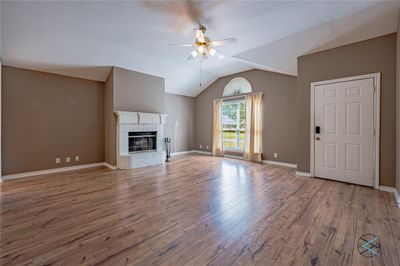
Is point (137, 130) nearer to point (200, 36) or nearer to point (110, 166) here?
point (110, 166)

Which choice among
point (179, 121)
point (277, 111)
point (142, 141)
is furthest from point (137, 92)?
point (277, 111)

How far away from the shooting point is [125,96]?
5129mm

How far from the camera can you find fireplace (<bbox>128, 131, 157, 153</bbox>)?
5225 mm

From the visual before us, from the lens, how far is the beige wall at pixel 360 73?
126 inches

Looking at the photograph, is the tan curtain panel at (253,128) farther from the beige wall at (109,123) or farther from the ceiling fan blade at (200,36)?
the beige wall at (109,123)

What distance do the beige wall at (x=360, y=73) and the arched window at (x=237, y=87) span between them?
2239 mm

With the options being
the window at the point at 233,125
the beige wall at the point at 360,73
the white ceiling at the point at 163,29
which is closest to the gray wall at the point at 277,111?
the white ceiling at the point at 163,29

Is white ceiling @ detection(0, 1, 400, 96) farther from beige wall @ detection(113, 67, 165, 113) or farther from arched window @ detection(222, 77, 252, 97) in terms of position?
arched window @ detection(222, 77, 252, 97)

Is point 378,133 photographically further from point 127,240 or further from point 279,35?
point 127,240

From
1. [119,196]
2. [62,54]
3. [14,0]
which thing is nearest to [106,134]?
[62,54]

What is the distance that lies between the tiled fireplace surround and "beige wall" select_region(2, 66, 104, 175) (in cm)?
105

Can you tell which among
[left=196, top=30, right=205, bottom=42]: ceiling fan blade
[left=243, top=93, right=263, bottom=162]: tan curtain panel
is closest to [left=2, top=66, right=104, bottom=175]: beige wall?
[left=196, top=30, right=205, bottom=42]: ceiling fan blade

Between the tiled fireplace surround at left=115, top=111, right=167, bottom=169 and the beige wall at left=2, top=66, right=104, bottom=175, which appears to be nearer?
the beige wall at left=2, top=66, right=104, bottom=175

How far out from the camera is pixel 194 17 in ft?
10.1
